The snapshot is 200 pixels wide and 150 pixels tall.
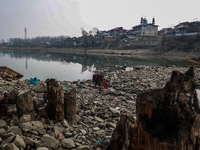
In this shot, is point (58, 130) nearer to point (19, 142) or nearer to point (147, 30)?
point (19, 142)

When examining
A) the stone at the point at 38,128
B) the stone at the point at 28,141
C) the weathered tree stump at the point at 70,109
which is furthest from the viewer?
the weathered tree stump at the point at 70,109

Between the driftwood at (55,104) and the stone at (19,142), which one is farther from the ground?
the driftwood at (55,104)

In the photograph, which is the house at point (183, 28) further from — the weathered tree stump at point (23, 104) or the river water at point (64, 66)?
the weathered tree stump at point (23, 104)

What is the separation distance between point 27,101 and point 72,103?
3.36ft

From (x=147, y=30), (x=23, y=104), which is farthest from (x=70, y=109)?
(x=147, y=30)

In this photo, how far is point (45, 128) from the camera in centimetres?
326

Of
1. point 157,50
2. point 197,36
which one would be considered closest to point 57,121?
point 157,50

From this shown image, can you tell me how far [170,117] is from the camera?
4.77ft

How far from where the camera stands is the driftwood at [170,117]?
1360 mm

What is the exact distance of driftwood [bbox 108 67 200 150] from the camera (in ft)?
4.46

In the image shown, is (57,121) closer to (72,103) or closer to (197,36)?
(72,103)

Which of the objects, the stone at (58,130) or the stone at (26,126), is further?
the stone at (58,130)

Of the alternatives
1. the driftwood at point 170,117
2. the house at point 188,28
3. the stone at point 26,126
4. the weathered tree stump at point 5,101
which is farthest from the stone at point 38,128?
the house at point 188,28

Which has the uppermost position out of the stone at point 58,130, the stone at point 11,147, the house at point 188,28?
the house at point 188,28
